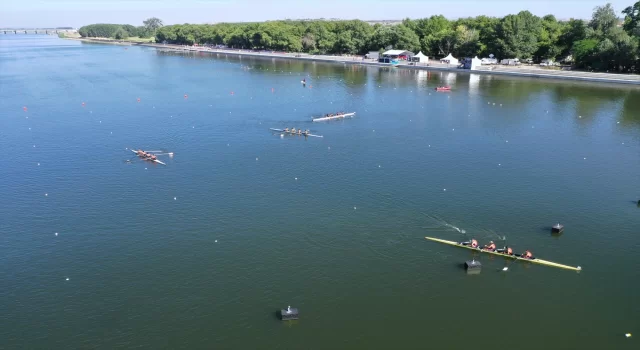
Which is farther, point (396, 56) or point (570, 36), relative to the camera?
point (396, 56)

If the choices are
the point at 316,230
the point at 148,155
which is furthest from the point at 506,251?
the point at 148,155

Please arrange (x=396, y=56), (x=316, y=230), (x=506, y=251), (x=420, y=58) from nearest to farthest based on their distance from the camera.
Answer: (x=506, y=251)
(x=316, y=230)
(x=420, y=58)
(x=396, y=56)

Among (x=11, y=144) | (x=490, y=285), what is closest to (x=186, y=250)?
(x=490, y=285)

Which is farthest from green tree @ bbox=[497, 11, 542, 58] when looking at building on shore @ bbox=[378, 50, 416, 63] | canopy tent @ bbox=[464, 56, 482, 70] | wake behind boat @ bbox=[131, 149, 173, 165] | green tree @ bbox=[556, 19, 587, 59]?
wake behind boat @ bbox=[131, 149, 173, 165]

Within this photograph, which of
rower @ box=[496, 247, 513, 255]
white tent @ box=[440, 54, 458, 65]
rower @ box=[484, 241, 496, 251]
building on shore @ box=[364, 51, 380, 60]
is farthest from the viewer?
building on shore @ box=[364, 51, 380, 60]

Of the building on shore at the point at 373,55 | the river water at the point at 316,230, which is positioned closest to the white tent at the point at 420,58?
the building on shore at the point at 373,55

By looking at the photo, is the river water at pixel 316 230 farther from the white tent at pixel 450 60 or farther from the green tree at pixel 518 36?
the white tent at pixel 450 60

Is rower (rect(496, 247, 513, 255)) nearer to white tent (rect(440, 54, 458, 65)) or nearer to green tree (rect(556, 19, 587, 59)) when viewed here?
green tree (rect(556, 19, 587, 59))

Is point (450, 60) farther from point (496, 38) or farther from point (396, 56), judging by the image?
point (396, 56)
